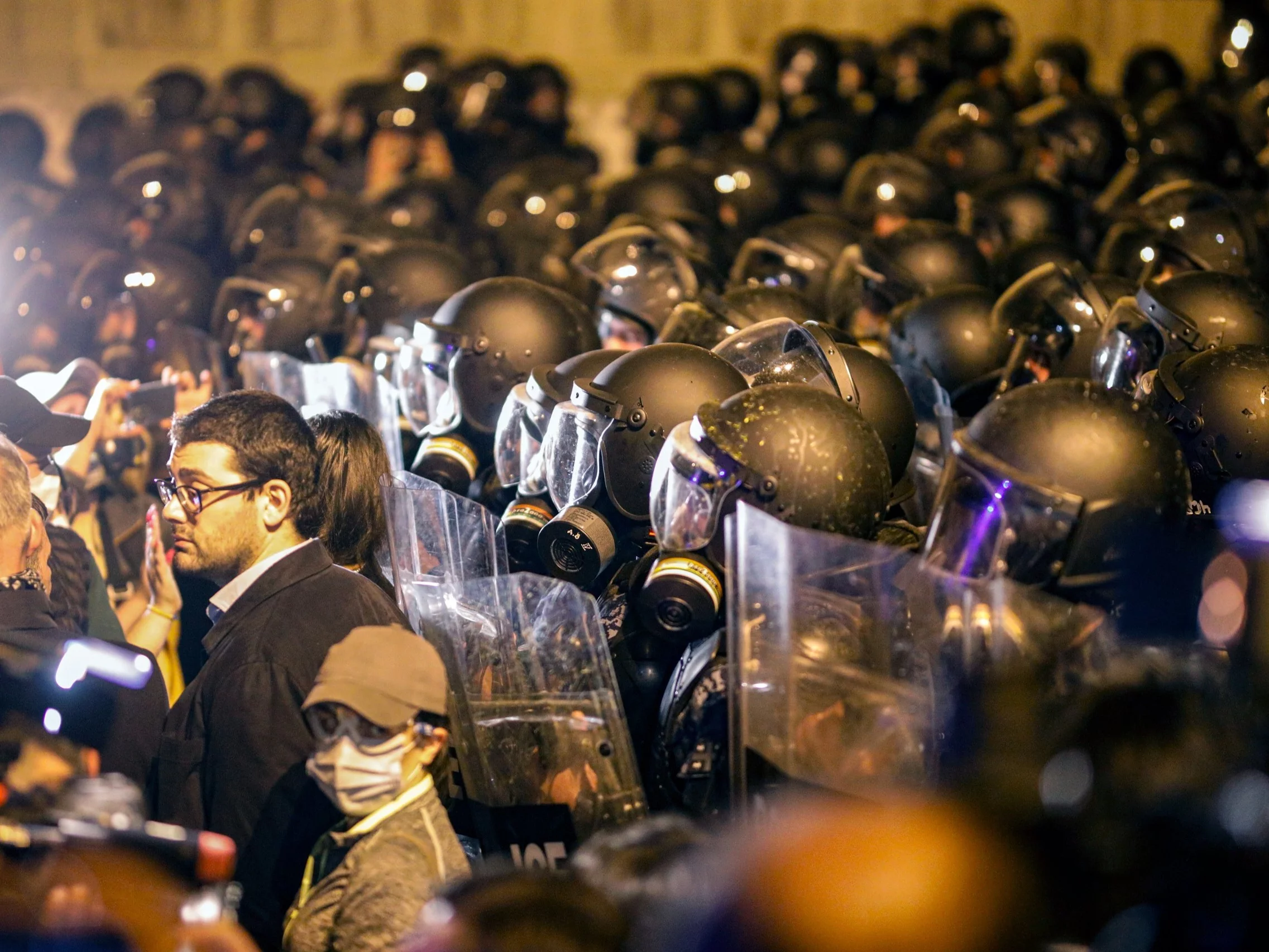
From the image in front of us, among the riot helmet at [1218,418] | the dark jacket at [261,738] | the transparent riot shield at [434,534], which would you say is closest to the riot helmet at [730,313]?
the riot helmet at [1218,418]

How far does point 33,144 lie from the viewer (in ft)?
34.3

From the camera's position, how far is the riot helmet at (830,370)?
11.1 ft

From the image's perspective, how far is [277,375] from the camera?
15.8 ft

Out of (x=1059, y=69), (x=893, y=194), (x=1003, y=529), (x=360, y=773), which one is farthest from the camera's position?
(x=1059, y=69)

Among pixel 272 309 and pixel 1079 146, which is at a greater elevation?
pixel 1079 146

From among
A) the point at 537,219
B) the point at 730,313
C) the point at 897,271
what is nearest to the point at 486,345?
the point at 730,313

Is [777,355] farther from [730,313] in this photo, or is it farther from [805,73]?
[805,73]

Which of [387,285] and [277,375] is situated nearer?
[277,375]

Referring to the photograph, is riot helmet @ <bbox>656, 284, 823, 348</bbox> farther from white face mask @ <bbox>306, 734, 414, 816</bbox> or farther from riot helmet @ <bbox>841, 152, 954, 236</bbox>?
riot helmet @ <bbox>841, 152, 954, 236</bbox>

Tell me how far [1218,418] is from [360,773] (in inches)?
89.2

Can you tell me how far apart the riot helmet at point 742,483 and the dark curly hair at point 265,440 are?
74 centimetres

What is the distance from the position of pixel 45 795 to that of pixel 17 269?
5841 millimetres

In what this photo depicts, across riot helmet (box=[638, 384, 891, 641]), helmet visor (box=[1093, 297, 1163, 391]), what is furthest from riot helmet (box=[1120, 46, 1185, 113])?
riot helmet (box=[638, 384, 891, 641])

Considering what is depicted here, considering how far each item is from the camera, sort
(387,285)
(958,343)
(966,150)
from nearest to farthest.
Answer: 1. (958,343)
2. (387,285)
3. (966,150)
